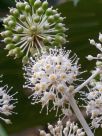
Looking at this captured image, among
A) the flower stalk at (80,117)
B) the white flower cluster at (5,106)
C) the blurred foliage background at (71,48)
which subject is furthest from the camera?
the blurred foliage background at (71,48)

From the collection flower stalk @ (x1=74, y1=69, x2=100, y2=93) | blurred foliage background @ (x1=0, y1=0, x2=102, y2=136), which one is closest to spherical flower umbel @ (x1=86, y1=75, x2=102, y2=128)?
flower stalk @ (x1=74, y1=69, x2=100, y2=93)

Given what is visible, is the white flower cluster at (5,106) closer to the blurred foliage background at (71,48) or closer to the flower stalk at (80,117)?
the flower stalk at (80,117)

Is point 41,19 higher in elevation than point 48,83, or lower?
higher

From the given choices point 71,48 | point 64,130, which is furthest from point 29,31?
point 71,48

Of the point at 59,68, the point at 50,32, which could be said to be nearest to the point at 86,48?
the point at 50,32

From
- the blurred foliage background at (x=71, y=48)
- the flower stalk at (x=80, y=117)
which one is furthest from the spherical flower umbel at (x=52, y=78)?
the blurred foliage background at (x=71, y=48)

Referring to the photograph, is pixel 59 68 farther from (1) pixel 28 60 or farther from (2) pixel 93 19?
(2) pixel 93 19
